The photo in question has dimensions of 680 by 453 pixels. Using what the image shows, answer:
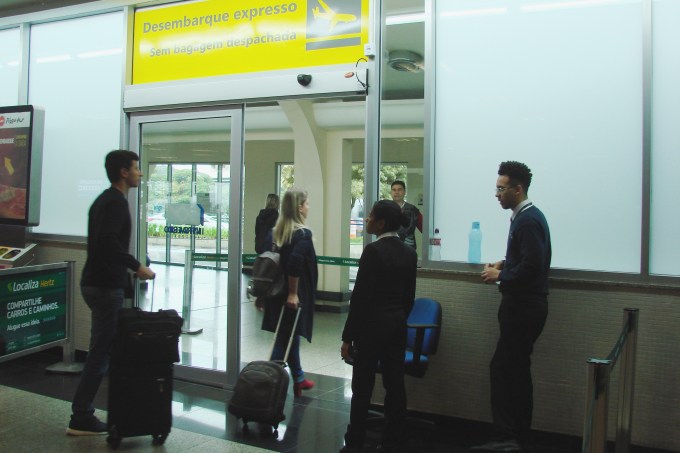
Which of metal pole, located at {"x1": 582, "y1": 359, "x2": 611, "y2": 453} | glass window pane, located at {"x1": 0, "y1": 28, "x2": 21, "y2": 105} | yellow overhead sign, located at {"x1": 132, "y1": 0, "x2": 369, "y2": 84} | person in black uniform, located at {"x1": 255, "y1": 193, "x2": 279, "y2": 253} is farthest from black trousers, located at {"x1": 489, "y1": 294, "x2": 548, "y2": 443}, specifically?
glass window pane, located at {"x1": 0, "y1": 28, "x2": 21, "y2": 105}

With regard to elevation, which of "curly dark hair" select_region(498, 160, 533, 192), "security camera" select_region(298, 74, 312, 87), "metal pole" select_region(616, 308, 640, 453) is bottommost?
"metal pole" select_region(616, 308, 640, 453)

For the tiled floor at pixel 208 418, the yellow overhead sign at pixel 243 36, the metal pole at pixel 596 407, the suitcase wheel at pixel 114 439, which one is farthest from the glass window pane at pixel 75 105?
the metal pole at pixel 596 407

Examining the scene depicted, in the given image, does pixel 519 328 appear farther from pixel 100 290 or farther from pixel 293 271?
pixel 100 290

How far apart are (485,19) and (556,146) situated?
0.95 metres

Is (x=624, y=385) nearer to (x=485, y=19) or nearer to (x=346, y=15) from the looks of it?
(x=485, y=19)

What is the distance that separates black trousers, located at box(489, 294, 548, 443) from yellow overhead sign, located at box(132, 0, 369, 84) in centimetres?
206

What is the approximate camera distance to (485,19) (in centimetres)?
399

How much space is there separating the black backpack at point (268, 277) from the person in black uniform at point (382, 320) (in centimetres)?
100

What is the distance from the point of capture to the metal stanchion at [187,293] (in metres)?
5.61

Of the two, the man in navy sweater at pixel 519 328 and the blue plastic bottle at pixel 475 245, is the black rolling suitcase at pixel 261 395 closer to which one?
the man in navy sweater at pixel 519 328

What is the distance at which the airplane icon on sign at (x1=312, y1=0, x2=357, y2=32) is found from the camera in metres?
4.34

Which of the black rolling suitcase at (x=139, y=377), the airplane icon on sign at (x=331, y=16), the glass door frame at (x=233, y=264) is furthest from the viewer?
the glass door frame at (x=233, y=264)

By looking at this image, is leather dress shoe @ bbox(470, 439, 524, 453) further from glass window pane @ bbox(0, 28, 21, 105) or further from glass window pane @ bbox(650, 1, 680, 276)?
glass window pane @ bbox(0, 28, 21, 105)

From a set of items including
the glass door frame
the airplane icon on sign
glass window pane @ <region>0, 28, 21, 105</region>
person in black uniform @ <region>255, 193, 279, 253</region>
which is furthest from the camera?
person in black uniform @ <region>255, 193, 279, 253</region>
